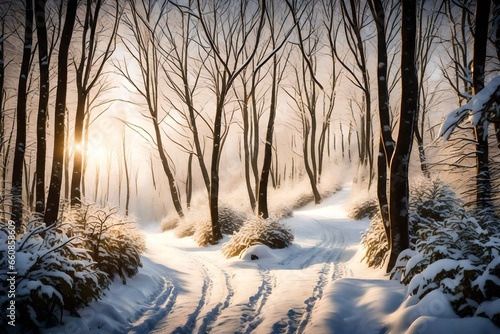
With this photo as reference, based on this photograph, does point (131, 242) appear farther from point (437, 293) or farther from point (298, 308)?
point (437, 293)

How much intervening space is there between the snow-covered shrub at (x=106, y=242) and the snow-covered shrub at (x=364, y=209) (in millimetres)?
13253

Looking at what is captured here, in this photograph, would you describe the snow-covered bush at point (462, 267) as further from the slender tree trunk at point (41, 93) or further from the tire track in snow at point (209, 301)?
the slender tree trunk at point (41, 93)

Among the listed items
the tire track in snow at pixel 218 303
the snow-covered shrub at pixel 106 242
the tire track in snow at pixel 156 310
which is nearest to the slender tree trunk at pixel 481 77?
the tire track in snow at pixel 218 303

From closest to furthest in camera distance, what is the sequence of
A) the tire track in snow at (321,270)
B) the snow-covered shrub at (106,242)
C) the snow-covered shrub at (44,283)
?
the snow-covered shrub at (44,283) < the tire track in snow at (321,270) < the snow-covered shrub at (106,242)

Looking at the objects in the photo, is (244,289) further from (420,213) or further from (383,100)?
(420,213)

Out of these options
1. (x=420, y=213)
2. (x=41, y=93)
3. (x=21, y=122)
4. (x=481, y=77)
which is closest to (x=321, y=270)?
(x=420, y=213)

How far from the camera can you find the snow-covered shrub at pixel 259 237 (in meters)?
10.2

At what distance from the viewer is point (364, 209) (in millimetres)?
17516

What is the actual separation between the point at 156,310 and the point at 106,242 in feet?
6.33

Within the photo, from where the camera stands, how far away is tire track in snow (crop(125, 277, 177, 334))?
14.5ft

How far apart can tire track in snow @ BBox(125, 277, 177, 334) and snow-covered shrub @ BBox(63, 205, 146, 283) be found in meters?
0.78

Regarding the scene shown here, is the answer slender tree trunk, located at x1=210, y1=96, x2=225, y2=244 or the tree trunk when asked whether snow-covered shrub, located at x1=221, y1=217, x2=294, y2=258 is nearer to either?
slender tree trunk, located at x1=210, y1=96, x2=225, y2=244

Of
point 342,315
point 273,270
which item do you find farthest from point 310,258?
point 342,315

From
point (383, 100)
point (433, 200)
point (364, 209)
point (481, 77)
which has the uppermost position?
point (481, 77)
